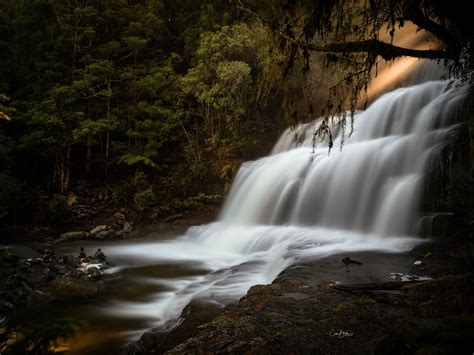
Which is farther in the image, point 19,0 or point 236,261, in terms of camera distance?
point 19,0

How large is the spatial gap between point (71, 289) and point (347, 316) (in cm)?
564

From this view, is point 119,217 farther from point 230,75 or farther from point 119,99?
point 230,75

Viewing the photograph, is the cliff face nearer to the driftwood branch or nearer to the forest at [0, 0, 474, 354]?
the forest at [0, 0, 474, 354]

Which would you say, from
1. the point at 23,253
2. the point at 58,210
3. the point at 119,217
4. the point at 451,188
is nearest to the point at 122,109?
the point at 119,217

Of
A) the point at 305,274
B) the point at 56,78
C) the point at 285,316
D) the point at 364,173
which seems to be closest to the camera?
the point at 285,316

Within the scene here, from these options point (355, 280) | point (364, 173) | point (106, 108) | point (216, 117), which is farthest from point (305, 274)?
point (106, 108)

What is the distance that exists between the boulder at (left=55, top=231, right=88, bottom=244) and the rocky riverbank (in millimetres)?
10207

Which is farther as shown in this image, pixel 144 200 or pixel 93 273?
pixel 144 200

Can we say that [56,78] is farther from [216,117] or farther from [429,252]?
[429,252]

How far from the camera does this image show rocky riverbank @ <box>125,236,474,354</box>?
9.64 feet

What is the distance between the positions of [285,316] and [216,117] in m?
14.6

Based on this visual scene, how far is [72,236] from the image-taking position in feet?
47.4

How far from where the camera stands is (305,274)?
622 cm

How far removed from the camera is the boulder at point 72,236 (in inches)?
562
